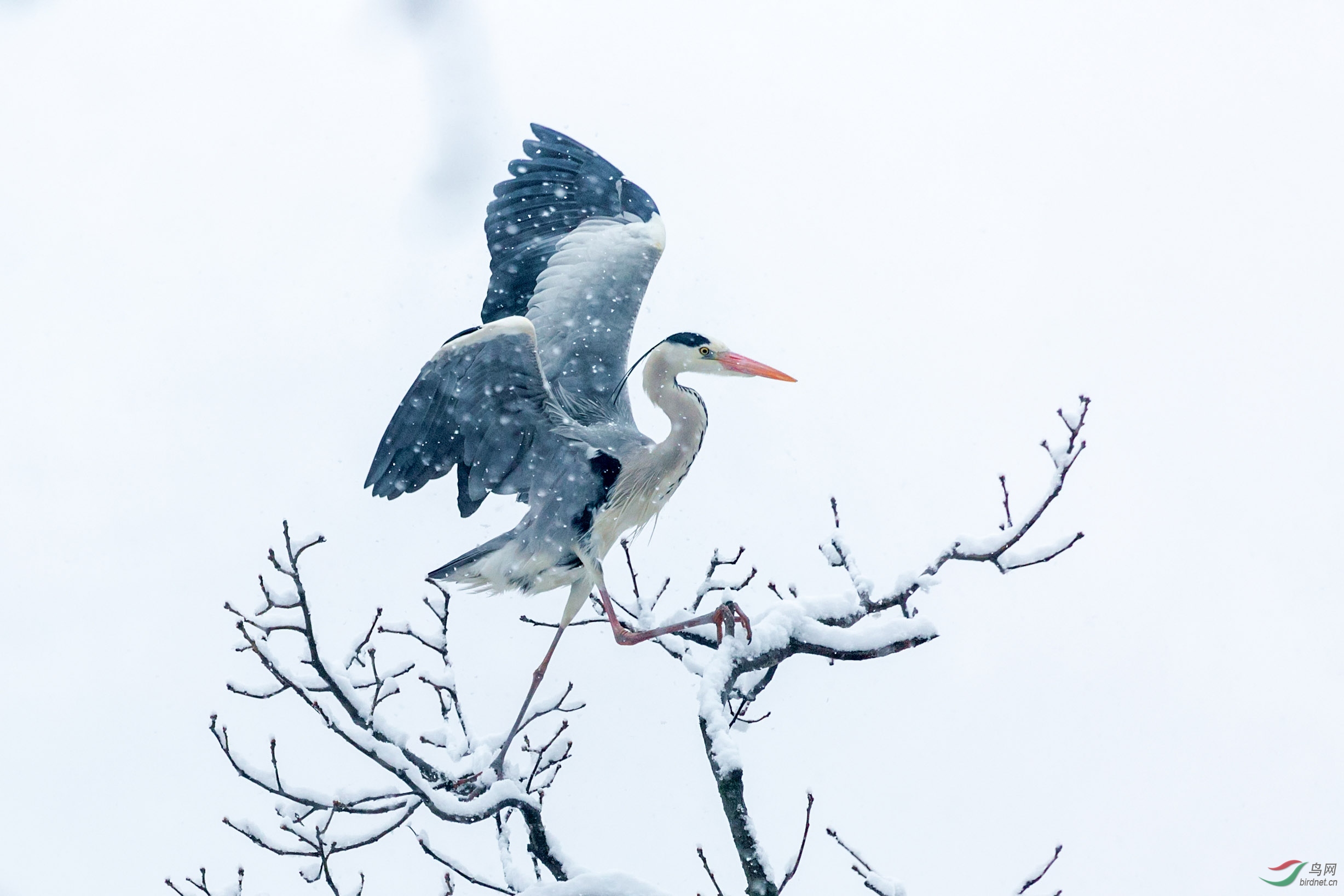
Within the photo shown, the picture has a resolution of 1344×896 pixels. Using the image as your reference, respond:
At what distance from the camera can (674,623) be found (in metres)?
4.02

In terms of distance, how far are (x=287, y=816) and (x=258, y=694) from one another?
1.29 ft

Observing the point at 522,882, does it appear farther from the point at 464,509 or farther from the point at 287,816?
the point at 464,509

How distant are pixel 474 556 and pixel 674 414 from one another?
3.40ft

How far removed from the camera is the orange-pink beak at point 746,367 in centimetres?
470

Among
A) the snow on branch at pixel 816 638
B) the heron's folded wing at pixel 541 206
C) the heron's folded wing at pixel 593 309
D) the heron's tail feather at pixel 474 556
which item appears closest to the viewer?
the snow on branch at pixel 816 638

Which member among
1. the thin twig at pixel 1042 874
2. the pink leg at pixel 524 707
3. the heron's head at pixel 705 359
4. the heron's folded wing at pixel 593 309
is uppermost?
the heron's folded wing at pixel 593 309

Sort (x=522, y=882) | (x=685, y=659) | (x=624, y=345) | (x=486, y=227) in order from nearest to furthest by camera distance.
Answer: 1. (x=685, y=659)
2. (x=522, y=882)
3. (x=624, y=345)
4. (x=486, y=227)

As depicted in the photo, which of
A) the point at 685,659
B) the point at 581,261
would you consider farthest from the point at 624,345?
the point at 685,659

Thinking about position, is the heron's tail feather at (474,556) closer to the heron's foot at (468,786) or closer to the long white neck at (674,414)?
the long white neck at (674,414)

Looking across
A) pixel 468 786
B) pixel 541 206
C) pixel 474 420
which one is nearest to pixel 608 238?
pixel 541 206

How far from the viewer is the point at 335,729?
128 inches

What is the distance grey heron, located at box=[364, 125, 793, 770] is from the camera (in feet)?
13.9

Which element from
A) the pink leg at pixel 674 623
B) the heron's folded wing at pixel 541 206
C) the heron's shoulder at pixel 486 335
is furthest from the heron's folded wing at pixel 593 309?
the pink leg at pixel 674 623

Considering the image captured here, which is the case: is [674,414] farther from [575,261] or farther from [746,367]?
[575,261]
